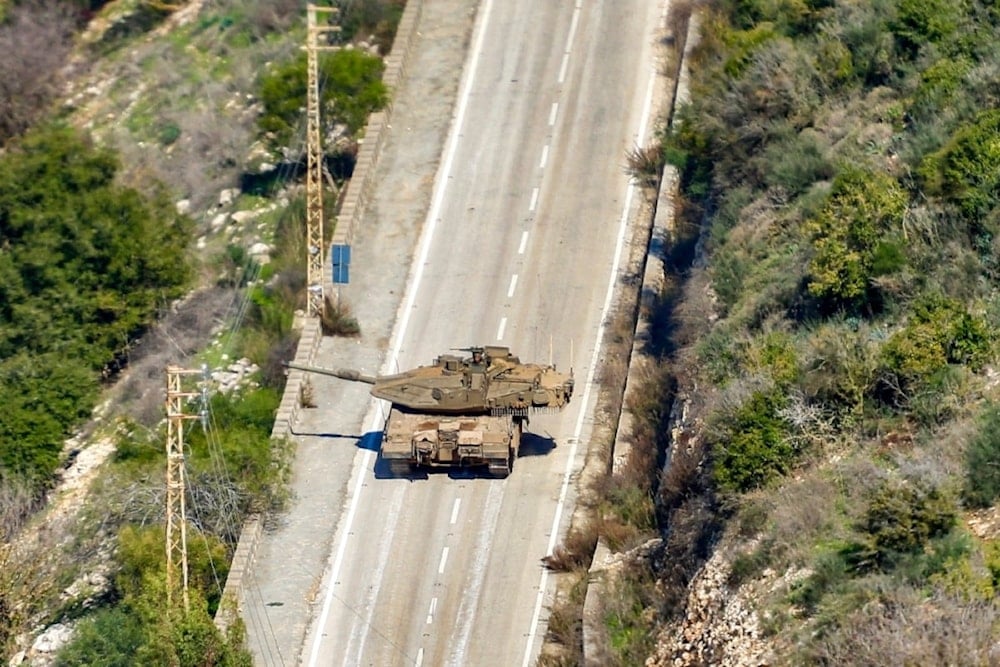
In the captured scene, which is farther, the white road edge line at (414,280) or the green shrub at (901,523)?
the white road edge line at (414,280)

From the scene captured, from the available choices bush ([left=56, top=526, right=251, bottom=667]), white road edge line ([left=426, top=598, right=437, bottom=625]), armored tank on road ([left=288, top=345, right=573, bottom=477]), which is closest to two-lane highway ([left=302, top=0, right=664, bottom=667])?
white road edge line ([left=426, top=598, right=437, bottom=625])

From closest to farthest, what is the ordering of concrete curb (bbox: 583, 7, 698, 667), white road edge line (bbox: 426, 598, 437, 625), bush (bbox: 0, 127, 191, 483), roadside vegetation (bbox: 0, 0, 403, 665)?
concrete curb (bbox: 583, 7, 698, 667) → white road edge line (bbox: 426, 598, 437, 625) → roadside vegetation (bbox: 0, 0, 403, 665) → bush (bbox: 0, 127, 191, 483)

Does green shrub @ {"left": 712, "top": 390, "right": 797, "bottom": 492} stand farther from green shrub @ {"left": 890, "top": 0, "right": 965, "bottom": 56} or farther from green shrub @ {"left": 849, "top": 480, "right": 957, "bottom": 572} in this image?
green shrub @ {"left": 890, "top": 0, "right": 965, "bottom": 56}

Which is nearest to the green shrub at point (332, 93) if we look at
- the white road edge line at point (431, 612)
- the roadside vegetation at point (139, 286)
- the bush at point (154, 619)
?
the roadside vegetation at point (139, 286)

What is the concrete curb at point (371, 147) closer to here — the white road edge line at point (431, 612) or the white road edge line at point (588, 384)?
the white road edge line at point (588, 384)

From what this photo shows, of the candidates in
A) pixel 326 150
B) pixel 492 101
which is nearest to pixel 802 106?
pixel 492 101

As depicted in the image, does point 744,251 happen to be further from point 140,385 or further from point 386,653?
point 140,385
